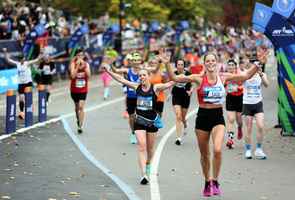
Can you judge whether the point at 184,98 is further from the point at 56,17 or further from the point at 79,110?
the point at 56,17

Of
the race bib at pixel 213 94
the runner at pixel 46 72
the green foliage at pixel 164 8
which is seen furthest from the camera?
the green foliage at pixel 164 8

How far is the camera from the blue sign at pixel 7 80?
101ft

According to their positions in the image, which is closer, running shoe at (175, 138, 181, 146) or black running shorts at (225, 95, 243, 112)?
black running shorts at (225, 95, 243, 112)

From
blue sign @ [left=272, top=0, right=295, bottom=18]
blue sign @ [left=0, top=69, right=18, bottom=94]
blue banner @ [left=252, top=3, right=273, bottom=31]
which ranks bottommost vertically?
blue sign @ [left=0, top=69, right=18, bottom=94]

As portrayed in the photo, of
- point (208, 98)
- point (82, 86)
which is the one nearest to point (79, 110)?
point (82, 86)

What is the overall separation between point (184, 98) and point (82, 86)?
108 inches

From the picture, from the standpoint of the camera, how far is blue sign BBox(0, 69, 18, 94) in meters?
30.8

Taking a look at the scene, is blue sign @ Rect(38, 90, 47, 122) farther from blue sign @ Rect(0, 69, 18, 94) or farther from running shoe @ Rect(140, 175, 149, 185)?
running shoe @ Rect(140, 175, 149, 185)

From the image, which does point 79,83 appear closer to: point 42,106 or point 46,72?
point 42,106

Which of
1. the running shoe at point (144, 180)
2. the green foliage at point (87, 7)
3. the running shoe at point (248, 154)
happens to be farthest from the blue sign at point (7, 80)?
the green foliage at point (87, 7)

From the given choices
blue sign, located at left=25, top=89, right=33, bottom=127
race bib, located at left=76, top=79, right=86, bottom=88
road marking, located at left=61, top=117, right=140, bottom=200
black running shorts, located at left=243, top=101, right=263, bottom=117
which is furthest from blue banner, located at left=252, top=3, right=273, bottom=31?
blue sign, located at left=25, top=89, right=33, bottom=127

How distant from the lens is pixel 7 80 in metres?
31.3

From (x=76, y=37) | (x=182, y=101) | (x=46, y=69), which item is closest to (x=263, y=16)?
(x=182, y=101)

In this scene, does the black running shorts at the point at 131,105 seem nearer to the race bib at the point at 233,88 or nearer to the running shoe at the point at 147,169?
the race bib at the point at 233,88
